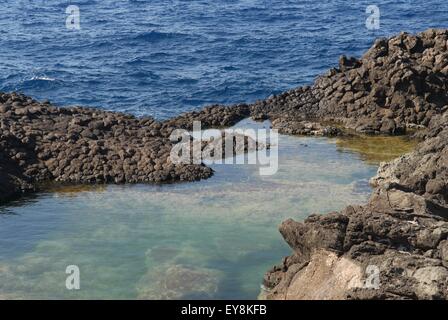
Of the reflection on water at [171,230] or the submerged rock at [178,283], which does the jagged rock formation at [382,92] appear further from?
the submerged rock at [178,283]

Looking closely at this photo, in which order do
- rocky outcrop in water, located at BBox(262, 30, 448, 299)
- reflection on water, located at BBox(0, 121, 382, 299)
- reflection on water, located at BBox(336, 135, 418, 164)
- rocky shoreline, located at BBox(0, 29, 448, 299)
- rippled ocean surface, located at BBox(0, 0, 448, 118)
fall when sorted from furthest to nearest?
rippled ocean surface, located at BBox(0, 0, 448, 118) → reflection on water, located at BBox(336, 135, 418, 164) → reflection on water, located at BBox(0, 121, 382, 299) → rocky shoreline, located at BBox(0, 29, 448, 299) → rocky outcrop in water, located at BBox(262, 30, 448, 299)

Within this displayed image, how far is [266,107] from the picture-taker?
45.5 m

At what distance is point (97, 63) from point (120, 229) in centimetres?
3470

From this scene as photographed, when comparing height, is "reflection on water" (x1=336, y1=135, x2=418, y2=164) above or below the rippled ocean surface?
below

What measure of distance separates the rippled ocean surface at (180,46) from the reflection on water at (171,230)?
15.0 m

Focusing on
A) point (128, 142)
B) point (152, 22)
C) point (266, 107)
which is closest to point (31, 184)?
point (128, 142)

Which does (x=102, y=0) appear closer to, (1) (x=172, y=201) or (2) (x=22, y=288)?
(1) (x=172, y=201)

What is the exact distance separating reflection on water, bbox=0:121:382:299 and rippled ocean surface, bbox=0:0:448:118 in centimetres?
1505

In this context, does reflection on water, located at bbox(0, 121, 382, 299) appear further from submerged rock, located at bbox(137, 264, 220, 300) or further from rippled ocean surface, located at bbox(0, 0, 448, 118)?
rippled ocean surface, located at bbox(0, 0, 448, 118)

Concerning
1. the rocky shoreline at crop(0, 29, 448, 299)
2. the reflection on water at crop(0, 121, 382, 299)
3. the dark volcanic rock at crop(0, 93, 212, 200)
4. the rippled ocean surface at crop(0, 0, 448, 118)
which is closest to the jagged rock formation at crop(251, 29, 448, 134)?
the rocky shoreline at crop(0, 29, 448, 299)

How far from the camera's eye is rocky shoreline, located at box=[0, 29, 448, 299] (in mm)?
20812

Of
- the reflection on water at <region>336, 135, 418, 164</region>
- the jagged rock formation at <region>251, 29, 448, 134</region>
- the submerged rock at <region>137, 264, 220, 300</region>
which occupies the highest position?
the jagged rock formation at <region>251, 29, 448, 134</region>

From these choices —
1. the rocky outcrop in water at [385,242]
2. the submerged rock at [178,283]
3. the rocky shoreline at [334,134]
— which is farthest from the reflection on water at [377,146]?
the submerged rock at [178,283]

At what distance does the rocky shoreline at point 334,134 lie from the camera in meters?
20.8
